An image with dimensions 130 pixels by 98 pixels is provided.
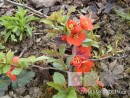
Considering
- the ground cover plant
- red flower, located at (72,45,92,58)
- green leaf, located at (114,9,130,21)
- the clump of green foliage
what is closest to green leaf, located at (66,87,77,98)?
the ground cover plant

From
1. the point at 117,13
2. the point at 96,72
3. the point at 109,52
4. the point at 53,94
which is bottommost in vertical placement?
the point at 53,94

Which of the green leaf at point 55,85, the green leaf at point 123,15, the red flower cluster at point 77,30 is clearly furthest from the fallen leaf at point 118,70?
the green leaf at point 123,15

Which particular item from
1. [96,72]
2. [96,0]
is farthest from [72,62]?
[96,0]

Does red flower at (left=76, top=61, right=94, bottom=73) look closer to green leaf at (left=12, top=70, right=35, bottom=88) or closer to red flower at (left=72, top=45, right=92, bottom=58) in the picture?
red flower at (left=72, top=45, right=92, bottom=58)

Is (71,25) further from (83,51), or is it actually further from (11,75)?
(11,75)

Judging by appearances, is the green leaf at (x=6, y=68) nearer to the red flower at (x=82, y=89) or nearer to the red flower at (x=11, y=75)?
the red flower at (x=11, y=75)

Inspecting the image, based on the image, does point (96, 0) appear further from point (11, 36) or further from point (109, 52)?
point (11, 36)

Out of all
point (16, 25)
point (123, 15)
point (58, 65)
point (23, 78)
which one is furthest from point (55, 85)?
point (123, 15)

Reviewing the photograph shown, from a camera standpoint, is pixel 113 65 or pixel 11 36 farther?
pixel 11 36
